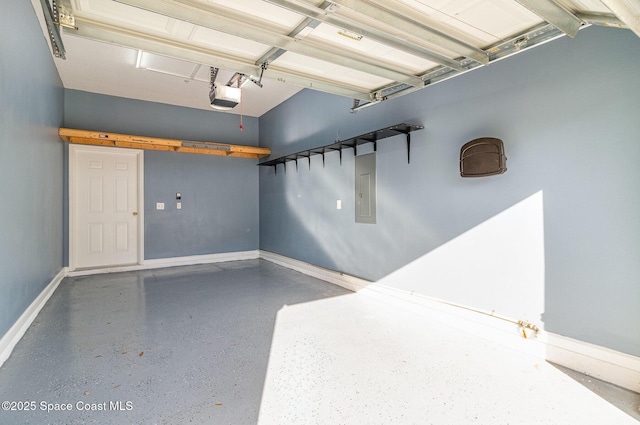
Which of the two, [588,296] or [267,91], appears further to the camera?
[267,91]

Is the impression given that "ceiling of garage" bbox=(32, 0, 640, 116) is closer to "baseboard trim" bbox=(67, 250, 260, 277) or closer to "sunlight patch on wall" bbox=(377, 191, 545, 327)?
"sunlight patch on wall" bbox=(377, 191, 545, 327)

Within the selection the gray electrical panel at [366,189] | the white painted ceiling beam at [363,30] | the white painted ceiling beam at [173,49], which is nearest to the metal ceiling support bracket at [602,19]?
the white painted ceiling beam at [363,30]

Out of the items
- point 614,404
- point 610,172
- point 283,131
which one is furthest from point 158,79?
point 614,404

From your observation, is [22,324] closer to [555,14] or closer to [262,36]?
[262,36]

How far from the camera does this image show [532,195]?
102 inches

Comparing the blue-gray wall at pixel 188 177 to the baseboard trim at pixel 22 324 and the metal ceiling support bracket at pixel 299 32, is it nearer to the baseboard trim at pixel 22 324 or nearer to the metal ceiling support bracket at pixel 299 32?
the baseboard trim at pixel 22 324

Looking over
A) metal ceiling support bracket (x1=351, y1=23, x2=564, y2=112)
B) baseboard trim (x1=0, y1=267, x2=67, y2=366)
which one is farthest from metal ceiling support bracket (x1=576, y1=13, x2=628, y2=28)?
baseboard trim (x1=0, y1=267, x2=67, y2=366)

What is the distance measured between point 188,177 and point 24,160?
3.67 m

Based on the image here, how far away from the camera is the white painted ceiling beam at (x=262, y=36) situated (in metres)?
1.85

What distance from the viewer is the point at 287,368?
7.62ft

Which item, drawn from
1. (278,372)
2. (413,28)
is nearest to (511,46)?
(413,28)

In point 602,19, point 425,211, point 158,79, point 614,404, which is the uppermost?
point 158,79

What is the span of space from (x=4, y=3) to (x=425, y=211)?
394cm

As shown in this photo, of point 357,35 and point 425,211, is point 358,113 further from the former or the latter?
point 357,35
